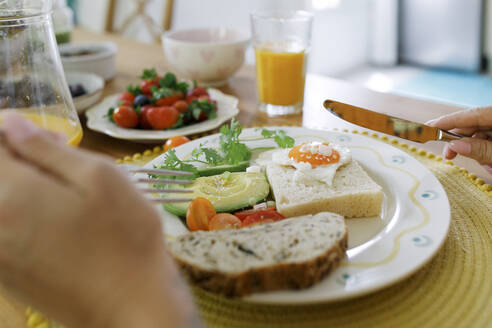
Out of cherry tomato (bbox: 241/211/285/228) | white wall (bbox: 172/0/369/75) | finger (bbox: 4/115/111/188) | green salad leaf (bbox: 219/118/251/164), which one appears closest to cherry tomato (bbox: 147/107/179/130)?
green salad leaf (bbox: 219/118/251/164)

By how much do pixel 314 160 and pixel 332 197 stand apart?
0.54ft

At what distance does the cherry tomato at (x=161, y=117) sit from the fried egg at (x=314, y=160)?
0.46 m

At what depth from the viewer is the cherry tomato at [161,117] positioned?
1.61 metres

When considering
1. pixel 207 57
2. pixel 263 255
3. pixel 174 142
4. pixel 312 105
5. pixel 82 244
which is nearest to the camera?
pixel 82 244

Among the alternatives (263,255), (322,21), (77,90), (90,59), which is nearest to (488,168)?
(263,255)

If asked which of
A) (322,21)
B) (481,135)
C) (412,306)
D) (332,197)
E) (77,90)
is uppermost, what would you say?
(322,21)

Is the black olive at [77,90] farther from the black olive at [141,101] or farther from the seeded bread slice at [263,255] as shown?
the seeded bread slice at [263,255]

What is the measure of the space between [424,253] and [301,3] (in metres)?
4.46

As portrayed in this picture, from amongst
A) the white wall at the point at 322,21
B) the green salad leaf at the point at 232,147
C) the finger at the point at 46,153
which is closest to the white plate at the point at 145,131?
the green salad leaf at the point at 232,147

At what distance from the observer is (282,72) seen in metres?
1.88

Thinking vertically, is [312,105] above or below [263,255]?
above

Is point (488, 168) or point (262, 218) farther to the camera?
point (488, 168)

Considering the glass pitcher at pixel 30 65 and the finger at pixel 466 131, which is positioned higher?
the glass pitcher at pixel 30 65

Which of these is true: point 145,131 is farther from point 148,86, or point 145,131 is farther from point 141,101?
point 148,86
